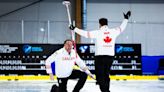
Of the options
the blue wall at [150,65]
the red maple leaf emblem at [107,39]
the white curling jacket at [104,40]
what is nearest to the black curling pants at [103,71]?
the white curling jacket at [104,40]

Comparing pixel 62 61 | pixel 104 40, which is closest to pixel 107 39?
pixel 104 40

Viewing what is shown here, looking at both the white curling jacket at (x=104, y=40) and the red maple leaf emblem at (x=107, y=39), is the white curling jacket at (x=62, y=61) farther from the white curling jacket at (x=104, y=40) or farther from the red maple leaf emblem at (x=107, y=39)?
the red maple leaf emblem at (x=107, y=39)

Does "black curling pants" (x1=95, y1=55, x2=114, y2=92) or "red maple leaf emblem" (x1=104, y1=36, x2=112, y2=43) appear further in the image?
"red maple leaf emblem" (x1=104, y1=36, x2=112, y2=43)

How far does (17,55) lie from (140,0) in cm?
911

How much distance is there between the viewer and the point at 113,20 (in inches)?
859

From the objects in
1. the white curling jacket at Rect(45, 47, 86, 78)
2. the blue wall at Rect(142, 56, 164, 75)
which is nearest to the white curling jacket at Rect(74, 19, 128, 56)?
the white curling jacket at Rect(45, 47, 86, 78)

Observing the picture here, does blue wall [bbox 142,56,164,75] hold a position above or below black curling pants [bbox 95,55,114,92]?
below

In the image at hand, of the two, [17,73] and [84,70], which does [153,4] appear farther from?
[84,70]

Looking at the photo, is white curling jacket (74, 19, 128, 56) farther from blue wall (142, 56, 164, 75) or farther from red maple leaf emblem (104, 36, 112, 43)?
blue wall (142, 56, 164, 75)

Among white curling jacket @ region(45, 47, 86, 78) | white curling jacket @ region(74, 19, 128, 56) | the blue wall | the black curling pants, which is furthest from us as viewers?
the blue wall

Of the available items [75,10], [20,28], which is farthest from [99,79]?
[75,10]

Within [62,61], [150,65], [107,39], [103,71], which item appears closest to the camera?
[103,71]

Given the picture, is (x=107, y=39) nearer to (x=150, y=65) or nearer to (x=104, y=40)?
(x=104, y=40)

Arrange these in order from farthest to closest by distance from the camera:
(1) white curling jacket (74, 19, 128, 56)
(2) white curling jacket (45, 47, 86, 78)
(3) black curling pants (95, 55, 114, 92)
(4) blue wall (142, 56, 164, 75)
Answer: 1. (4) blue wall (142, 56, 164, 75)
2. (2) white curling jacket (45, 47, 86, 78)
3. (1) white curling jacket (74, 19, 128, 56)
4. (3) black curling pants (95, 55, 114, 92)
